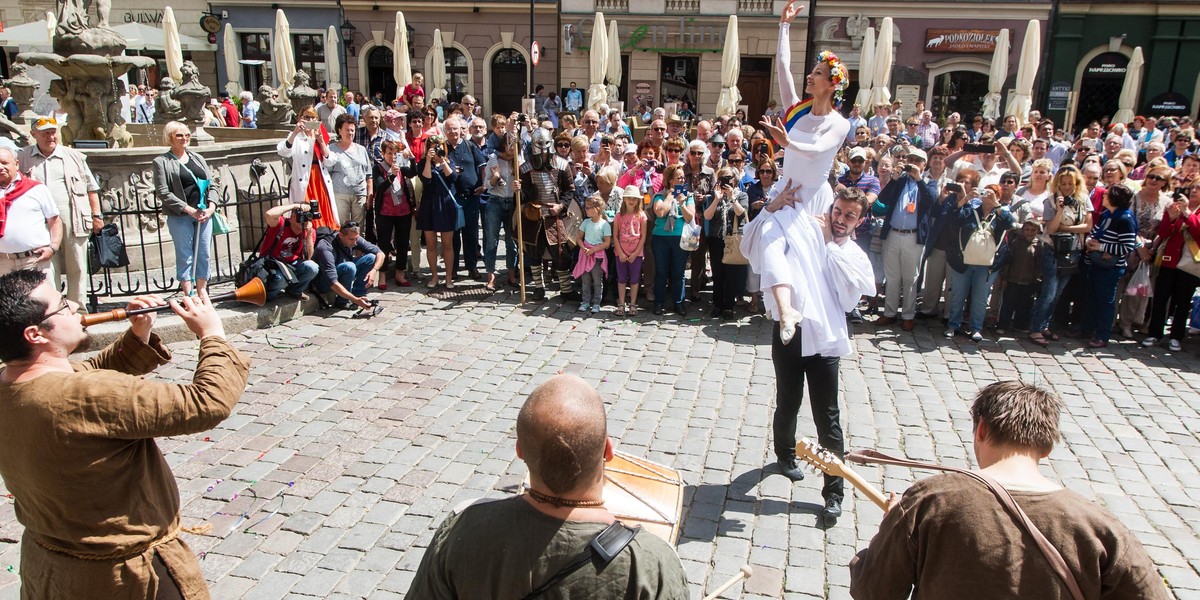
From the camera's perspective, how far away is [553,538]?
207 cm

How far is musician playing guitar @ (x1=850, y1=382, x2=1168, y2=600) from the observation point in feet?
7.25

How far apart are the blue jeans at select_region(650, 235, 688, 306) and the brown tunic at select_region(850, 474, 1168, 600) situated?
22.6ft

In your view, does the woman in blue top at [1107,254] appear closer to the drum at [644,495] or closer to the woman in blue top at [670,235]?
the woman in blue top at [670,235]

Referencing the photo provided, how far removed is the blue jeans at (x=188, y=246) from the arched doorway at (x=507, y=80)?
2439 cm

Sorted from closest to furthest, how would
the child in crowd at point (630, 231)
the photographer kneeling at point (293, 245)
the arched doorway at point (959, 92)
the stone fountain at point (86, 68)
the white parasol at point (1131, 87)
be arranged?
the photographer kneeling at point (293, 245), the child in crowd at point (630, 231), the stone fountain at point (86, 68), the white parasol at point (1131, 87), the arched doorway at point (959, 92)

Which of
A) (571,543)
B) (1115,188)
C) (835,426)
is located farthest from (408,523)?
(1115,188)

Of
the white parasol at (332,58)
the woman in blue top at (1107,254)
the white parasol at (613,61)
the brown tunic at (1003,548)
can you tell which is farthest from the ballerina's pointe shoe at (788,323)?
the white parasol at (332,58)

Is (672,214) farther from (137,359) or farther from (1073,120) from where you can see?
(1073,120)

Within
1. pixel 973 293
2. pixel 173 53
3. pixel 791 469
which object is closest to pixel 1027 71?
pixel 973 293

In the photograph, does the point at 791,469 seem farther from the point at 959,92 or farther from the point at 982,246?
the point at 959,92

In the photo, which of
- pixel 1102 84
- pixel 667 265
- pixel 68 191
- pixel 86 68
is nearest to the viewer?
pixel 68 191

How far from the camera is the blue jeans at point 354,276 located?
872 cm

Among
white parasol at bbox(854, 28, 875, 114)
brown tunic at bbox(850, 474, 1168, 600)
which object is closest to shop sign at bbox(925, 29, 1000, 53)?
white parasol at bbox(854, 28, 875, 114)

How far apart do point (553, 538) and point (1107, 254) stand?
27.1 ft
